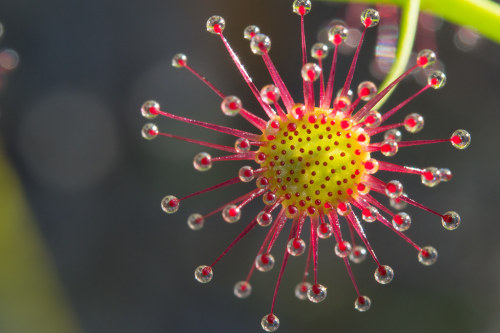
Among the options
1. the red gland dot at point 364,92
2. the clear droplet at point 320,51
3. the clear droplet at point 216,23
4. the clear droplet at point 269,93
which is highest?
the clear droplet at point 216,23

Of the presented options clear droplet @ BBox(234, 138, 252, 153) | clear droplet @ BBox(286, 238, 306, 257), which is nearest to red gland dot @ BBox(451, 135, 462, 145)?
clear droplet @ BBox(286, 238, 306, 257)

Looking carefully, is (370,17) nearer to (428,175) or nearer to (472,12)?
(428,175)

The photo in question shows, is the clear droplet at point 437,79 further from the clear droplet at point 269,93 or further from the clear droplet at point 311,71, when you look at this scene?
the clear droplet at point 269,93

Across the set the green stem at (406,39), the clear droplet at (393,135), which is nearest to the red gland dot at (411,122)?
the clear droplet at (393,135)

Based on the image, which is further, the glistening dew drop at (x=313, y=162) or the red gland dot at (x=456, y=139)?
the glistening dew drop at (x=313, y=162)

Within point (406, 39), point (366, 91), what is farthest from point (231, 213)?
point (406, 39)
